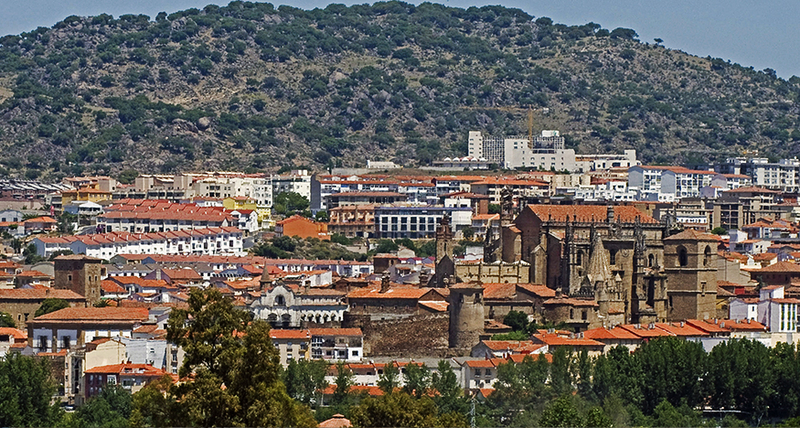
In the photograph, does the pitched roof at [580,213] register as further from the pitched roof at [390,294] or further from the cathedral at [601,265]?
the pitched roof at [390,294]

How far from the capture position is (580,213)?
9181 cm

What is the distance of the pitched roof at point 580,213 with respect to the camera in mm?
91375

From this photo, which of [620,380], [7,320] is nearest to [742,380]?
[620,380]

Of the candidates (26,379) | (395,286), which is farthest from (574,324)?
(26,379)

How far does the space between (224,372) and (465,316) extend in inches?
1611

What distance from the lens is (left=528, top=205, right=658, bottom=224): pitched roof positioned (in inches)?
3597

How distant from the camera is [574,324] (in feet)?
275

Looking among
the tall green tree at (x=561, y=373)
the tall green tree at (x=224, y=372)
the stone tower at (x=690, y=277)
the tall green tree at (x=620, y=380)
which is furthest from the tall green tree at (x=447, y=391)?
the tall green tree at (x=224, y=372)

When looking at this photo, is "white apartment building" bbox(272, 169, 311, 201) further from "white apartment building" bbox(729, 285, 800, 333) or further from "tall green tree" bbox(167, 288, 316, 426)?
"tall green tree" bbox(167, 288, 316, 426)

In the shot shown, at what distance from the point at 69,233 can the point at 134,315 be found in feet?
181

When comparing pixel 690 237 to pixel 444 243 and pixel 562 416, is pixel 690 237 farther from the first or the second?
pixel 562 416

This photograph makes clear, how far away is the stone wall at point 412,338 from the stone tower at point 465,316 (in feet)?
1.71

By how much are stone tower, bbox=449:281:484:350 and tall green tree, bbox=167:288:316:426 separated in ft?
130

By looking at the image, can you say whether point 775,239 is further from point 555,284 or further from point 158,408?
point 158,408
